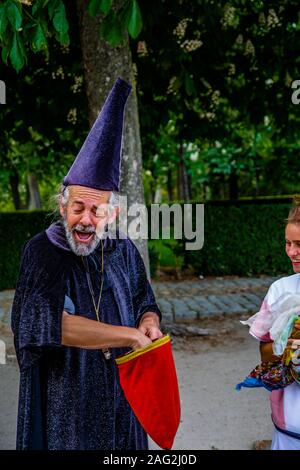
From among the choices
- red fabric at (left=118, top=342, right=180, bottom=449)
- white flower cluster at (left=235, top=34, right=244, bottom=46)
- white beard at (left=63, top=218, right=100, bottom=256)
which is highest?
white flower cluster at (left=235, top=34, right=244, bottom=46)

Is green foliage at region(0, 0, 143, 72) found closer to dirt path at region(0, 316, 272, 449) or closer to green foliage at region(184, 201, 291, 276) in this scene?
dirt path at region(0, 316, 272, 449)

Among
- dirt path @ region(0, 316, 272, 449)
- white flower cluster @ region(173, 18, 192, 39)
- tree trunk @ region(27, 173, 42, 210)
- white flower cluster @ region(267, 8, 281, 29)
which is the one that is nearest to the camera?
dirt path @ region(0, 316, 272, 449)

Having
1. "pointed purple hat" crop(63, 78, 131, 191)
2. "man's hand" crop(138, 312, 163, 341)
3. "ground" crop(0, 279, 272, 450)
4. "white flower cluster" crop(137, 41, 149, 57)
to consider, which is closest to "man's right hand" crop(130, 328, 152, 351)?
"man's hand" crop(138, 312, 163, 341)

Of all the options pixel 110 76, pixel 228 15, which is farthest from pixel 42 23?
pixel 228 15

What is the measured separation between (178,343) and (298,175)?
20.7ft

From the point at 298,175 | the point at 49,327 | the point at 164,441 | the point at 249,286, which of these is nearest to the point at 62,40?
the point at 49,327

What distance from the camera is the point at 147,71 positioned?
257 inches

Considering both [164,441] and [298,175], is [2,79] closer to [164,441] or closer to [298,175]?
[164,441]

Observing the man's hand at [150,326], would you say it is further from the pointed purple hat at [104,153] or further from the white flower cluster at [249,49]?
the white flower cluster at [249,49]

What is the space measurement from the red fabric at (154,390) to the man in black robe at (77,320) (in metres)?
0.08

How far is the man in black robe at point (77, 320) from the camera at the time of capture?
2.04 m

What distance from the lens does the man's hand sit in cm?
225

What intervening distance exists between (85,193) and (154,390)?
32.8 inches

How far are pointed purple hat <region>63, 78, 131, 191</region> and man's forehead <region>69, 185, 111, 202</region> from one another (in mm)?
18
